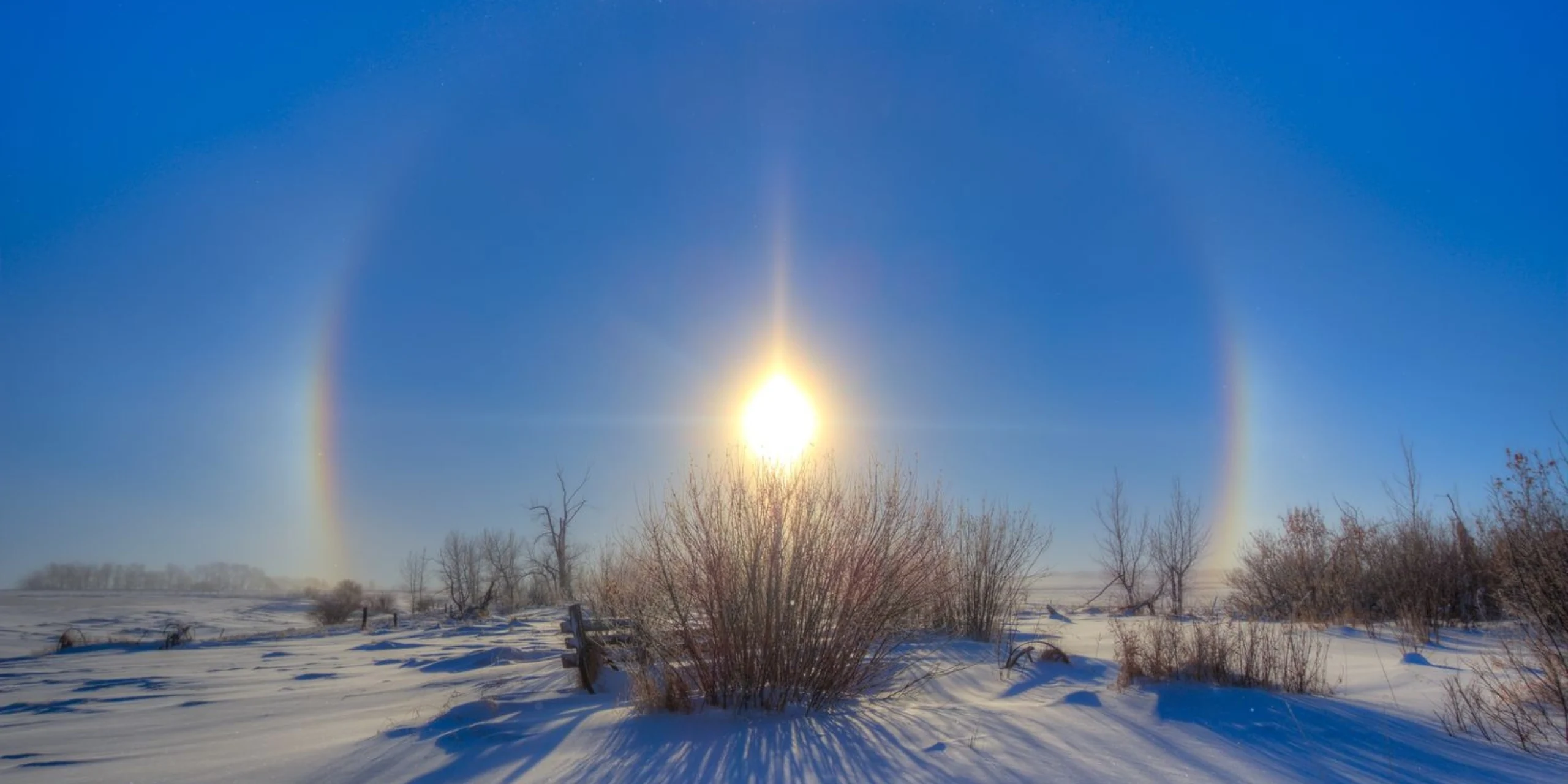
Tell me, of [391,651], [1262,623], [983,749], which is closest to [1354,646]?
[1262,623]

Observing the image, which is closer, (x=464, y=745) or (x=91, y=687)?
(x=464, y=745)

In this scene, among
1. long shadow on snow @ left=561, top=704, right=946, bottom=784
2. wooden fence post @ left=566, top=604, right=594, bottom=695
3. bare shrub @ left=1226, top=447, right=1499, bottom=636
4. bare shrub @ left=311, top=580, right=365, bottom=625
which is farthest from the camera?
bare shrub @ left=311, top=580, right=365, bottom=625

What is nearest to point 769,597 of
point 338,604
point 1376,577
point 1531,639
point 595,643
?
point 595,643

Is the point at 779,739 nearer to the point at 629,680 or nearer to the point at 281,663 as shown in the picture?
the point at 629,680

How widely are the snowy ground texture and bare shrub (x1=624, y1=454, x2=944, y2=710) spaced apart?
26 centimetres

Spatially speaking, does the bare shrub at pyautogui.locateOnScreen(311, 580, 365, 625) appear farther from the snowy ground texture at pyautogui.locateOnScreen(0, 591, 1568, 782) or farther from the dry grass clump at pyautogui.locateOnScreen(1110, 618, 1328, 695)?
the dry grass clump at pyautogui.locateOnScreen(1110, 618, 1328, 695)

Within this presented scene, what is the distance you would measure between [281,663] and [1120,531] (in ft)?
59.8

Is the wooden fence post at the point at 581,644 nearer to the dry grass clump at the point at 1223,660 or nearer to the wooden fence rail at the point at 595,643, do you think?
the wooden fence rail at the point at 595,643

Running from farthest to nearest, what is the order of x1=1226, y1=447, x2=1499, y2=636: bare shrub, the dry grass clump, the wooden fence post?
x1=1226, y1=447, x2=1499, y2=636: bare shrub < the wooden fence post < the dry grass clump

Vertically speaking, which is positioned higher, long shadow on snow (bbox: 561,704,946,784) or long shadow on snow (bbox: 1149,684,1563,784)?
long shadow on snow (bbox: 1149,684,1563,784)

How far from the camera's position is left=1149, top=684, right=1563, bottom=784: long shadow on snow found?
4008 millimetres

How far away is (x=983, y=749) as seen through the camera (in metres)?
4.57

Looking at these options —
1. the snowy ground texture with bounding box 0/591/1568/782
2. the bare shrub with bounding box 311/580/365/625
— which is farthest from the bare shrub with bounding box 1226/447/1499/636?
the bare shrub with bounding box 311/580/365/625

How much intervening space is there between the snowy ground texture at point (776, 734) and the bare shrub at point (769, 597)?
0.26 meters
